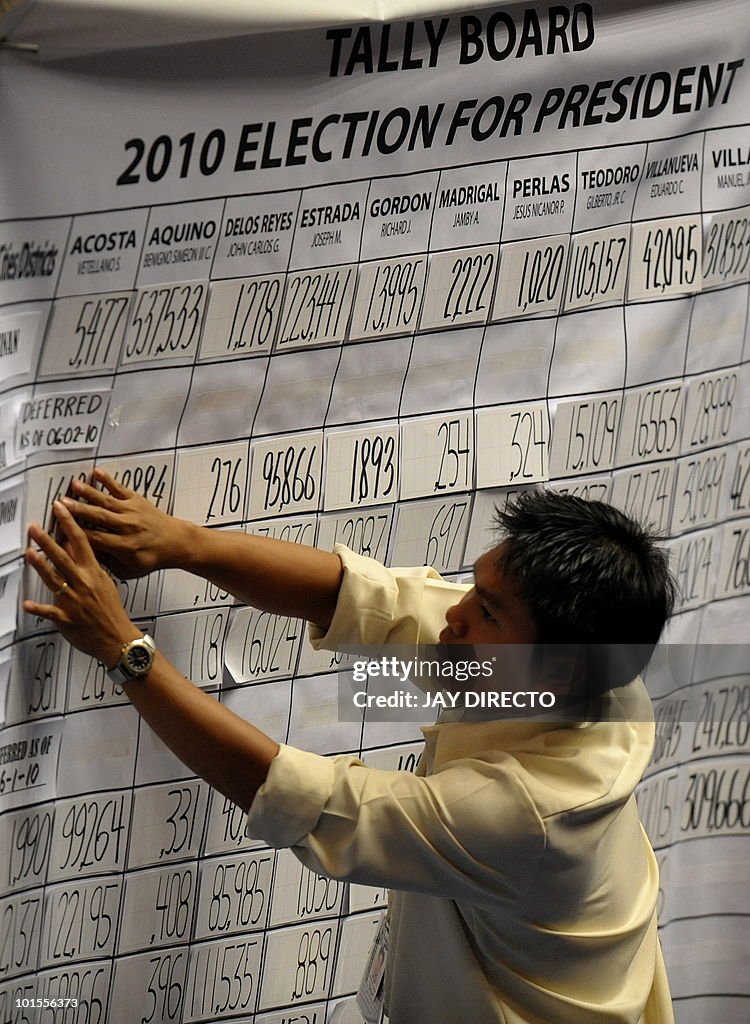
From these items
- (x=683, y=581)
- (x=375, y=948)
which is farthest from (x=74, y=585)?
(x=683, y=581)

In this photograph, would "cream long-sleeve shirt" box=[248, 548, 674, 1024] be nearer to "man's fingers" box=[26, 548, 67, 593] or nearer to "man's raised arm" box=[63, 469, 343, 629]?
"man's raised arm" box=[63, 469, 343, 629]

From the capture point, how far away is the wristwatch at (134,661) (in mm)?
1188

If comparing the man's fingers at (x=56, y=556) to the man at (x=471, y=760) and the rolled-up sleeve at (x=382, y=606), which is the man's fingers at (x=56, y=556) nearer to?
the man at (x=471, y=760)

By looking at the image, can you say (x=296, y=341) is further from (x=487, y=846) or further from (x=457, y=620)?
(x=487, y=846)

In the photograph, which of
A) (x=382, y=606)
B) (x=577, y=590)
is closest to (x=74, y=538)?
(x=382, y=606)

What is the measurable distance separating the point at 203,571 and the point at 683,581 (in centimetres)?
79

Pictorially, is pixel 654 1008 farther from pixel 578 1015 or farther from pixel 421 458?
pixel 421 458

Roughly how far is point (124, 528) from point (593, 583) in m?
0.49

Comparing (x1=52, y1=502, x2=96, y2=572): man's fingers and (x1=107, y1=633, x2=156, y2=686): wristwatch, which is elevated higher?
(x1=52, y1=502, x2=96, y2=572): man's fingers

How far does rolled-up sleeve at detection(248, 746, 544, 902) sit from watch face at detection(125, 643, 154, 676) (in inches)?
6.1

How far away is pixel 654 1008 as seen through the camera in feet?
4.91

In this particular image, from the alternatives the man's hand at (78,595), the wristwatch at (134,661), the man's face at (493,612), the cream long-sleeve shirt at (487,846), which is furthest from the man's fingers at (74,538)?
the man's face at (493,612)

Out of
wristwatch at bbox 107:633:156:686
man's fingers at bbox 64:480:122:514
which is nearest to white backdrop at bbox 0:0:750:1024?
man's fingers at bbox 64:480:122:514

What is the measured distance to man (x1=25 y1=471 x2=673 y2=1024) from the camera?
1.20m
